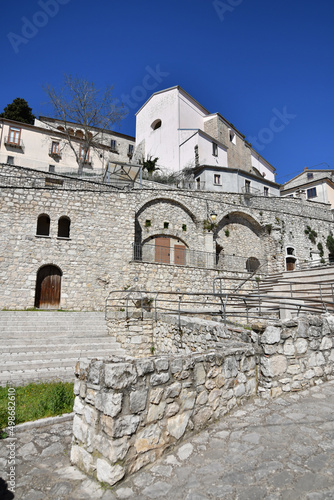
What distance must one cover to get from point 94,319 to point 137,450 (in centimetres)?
885

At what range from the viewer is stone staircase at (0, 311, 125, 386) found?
6.59 metres

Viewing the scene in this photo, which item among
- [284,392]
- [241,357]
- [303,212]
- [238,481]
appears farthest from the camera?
[303,212]

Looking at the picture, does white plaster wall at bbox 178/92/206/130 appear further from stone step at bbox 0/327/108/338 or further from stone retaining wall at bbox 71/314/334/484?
stone retaining wall at bbox 71/314/334/484

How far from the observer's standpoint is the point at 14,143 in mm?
26844

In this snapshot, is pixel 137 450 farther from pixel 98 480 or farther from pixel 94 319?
pixel 94 319

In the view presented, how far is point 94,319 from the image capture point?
1102 cm

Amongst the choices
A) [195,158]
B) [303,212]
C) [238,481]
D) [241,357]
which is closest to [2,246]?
[241,357]

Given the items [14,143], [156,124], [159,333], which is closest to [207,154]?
[156,124]

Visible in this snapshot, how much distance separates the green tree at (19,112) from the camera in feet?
105

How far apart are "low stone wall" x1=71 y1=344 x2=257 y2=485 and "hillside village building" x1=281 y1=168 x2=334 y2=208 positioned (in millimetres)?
32193

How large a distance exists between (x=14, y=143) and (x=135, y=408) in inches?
1200

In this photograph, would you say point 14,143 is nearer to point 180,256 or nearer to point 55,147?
point 55,147

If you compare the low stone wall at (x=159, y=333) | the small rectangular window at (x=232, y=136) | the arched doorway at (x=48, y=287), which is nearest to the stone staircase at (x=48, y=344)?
the low stone wall at (x=159, y=333)

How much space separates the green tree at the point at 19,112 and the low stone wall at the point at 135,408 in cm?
3668
